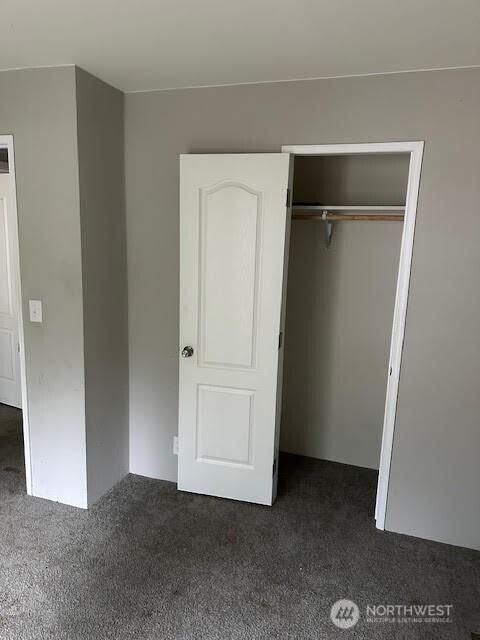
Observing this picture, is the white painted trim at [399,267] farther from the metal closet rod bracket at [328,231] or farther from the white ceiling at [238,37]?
the metal closet rod bracket at [328,231]

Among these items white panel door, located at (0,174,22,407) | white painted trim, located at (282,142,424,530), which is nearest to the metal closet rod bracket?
white painted trim, located at (282,142,424,530)

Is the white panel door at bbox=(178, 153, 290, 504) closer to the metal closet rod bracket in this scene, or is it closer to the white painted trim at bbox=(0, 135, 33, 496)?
the metal closet rod bracket

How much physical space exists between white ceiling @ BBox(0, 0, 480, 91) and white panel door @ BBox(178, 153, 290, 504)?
45 cm

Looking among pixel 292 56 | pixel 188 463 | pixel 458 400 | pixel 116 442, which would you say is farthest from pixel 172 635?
pixel 292 56

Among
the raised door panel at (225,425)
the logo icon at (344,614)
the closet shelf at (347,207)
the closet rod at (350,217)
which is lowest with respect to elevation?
the logo icon at (344,614)

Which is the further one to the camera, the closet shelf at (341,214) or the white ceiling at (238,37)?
the closet shelf at (341,214)

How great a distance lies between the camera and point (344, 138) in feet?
7.92

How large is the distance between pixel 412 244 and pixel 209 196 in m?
1.09

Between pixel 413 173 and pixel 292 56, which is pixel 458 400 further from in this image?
pixel 292 56

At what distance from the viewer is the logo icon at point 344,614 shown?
1974 mm

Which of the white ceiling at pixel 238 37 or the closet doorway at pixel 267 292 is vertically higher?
the white ceiling at pixel 238 37

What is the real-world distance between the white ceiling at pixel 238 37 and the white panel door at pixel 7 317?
1675mm

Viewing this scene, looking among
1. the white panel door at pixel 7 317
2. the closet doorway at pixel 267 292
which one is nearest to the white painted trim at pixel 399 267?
the closet doorway at pixel 267 292

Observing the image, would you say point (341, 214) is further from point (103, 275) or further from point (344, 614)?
point (344, 614)
